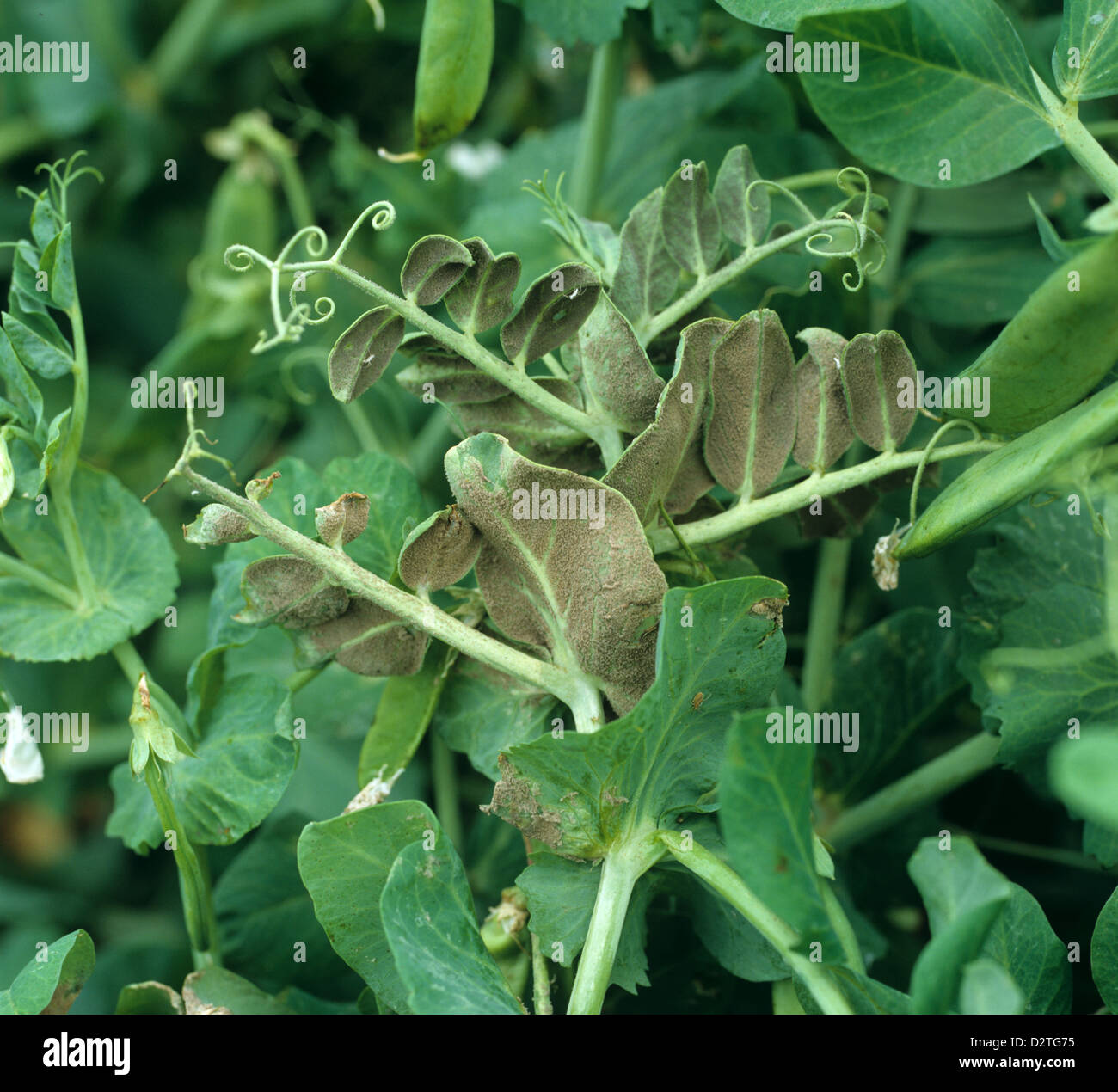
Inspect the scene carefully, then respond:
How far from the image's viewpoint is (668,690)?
28 centimetres

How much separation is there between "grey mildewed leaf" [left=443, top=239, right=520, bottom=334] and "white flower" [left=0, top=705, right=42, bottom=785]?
0.63 feet

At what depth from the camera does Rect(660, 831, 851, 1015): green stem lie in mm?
260

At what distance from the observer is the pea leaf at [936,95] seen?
32 centimetres

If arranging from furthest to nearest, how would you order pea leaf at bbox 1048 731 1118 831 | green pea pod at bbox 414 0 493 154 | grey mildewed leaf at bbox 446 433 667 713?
green pea pod at bbox 414 0 493 154 < grey mildewed leaf at bbox 446 433 667 713 < pea leaf at bbox 1048 731 1118 831

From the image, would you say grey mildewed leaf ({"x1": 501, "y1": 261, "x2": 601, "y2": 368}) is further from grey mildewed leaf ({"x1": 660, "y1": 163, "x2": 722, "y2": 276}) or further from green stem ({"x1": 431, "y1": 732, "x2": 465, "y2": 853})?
green stem ({"x1": 431, "y1": 732, "x2": 465, "y2": 853})

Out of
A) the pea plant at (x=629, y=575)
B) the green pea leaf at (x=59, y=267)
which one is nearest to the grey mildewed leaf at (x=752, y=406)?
the pea plant at (x=629, y=575)

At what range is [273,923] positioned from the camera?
42 cm

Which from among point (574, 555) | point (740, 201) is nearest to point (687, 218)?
point (740, 201)

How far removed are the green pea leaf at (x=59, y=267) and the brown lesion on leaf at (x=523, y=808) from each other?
0.20 meters

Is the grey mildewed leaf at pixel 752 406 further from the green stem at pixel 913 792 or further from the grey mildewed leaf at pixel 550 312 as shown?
the green stem at pixel 913 792

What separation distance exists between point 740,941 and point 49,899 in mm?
470

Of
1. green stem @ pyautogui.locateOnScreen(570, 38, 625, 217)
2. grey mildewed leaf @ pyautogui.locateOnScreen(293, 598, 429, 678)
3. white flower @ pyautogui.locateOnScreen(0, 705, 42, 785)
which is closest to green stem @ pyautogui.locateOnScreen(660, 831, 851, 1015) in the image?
grey mildewed leaf @ pyautogui.locateOnScreen(293, 598, 429, 678)

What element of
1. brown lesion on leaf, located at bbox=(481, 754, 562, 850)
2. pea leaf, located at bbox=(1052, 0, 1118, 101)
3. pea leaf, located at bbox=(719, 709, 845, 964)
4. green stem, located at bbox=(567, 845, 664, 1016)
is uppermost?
pea leaf, located at bbox=(1052, 0, 1118, 101)
